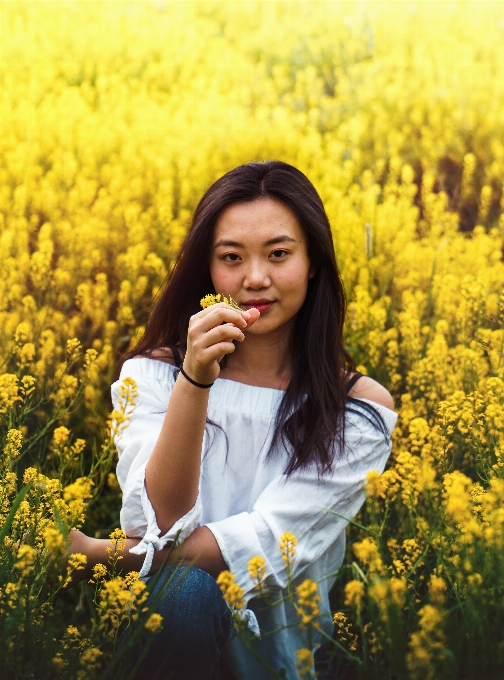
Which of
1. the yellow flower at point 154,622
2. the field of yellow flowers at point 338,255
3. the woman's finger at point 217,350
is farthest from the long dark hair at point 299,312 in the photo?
the yellow flower at point 154,622

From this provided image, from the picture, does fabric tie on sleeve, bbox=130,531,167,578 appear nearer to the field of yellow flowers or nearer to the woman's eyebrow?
the field of yellow flowers

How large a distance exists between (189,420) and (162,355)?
1.69ft

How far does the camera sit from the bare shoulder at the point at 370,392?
2082 mm

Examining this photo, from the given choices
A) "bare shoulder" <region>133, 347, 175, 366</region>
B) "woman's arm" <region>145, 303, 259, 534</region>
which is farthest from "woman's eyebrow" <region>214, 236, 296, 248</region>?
"bare shoulder" <region>133, 347, 175, 366</region>

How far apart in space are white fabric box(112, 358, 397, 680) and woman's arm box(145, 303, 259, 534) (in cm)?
3

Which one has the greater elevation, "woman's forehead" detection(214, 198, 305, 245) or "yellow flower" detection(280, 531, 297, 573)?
"woman's forehead" detection(214, 198, 305, 245)

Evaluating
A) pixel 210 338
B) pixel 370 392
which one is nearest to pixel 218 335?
pixel 210 338

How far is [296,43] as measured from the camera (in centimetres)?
684

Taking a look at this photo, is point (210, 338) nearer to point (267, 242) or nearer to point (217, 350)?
point (217, 350)

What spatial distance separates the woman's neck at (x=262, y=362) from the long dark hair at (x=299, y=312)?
4cm

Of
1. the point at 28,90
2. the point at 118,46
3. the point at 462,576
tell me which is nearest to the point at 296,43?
the point at 118,46

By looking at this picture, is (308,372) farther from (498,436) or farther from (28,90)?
(28,90)

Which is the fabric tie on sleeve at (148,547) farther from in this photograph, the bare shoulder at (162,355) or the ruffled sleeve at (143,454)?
the bare shoulder at (162,355)

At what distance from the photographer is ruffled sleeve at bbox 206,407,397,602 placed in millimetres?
1702
